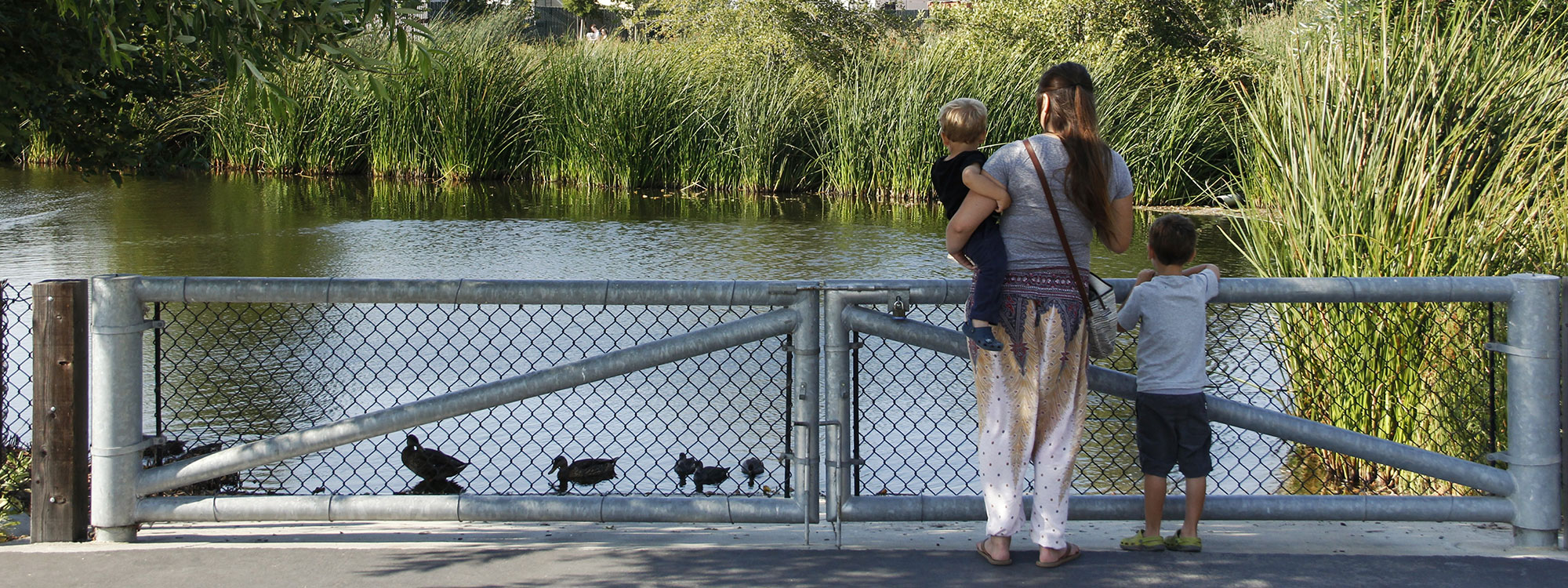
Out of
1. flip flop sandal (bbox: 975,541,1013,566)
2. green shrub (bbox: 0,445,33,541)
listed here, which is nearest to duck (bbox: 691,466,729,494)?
flip flop sandal (bbox: 975,541,1013,566)

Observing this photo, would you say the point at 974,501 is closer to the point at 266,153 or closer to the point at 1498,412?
the point at 1498,412

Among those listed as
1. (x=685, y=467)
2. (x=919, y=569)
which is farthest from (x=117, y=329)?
(x=685, y=467)

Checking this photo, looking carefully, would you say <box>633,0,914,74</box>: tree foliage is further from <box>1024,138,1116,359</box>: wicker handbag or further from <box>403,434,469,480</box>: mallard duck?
<box>1024,138,1116,359</box>: wicker handbag

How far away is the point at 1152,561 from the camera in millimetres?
3947

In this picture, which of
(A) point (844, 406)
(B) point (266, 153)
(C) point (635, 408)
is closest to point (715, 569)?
(A) point (844, 406)

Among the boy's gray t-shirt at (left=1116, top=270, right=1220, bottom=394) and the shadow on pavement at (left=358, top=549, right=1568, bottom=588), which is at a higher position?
the boy's gray t-shirt at (left=1116, top=270, right=1220, bottom=394)

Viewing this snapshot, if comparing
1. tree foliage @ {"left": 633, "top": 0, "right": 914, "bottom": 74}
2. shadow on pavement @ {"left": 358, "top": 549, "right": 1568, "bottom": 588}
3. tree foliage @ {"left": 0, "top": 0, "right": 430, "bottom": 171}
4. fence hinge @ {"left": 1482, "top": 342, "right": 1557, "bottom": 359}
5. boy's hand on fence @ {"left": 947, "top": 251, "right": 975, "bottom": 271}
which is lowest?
shadow on pavement @ {"left": 358, "top": 549, "right": 1568, "bottom": 588}

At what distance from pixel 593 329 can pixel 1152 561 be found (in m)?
5.50

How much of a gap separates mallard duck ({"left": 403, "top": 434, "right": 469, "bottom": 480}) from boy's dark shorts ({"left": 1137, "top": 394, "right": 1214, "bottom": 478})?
114 inches

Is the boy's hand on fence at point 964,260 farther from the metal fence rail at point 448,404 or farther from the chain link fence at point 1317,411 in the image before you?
the chain link fence at point 1317,411

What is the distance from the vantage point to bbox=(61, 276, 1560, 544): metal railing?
3.97m

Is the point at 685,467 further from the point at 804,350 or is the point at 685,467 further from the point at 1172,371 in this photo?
the point at 1172,371

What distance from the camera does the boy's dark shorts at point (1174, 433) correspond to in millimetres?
3906

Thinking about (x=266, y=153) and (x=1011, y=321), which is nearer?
(x=1011, y=321)
